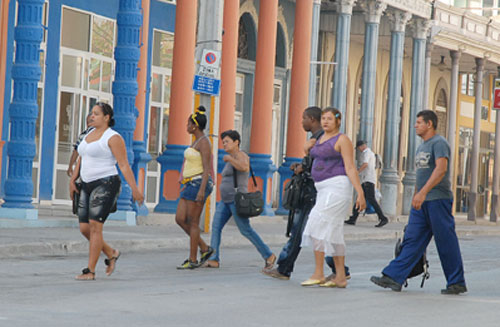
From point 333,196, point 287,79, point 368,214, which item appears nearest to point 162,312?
point 333,196

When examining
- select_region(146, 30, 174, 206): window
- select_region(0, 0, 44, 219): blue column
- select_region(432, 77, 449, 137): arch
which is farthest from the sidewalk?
select_region(432, 77, 449, 137): arch

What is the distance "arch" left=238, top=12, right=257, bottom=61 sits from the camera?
1106 inches

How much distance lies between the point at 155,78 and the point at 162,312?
59.4ft

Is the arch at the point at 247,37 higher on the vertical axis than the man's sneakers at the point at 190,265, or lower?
higher

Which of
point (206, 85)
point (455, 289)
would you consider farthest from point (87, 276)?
point (206, 85)

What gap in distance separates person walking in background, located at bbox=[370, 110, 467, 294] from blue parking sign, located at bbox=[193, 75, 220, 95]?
281 inches

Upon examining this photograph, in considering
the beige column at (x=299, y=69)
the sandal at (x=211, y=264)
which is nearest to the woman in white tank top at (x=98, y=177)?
the sandal at (x=211, y=264)

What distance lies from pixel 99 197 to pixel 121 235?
5.67m

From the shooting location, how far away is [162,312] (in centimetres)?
845

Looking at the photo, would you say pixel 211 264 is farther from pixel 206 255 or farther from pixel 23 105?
pixel 23 105

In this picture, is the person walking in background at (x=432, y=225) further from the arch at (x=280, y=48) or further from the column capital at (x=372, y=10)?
the arch at (x=280, y=48)

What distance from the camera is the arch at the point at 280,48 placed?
29.6m

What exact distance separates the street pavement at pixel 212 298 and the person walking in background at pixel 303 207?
0.16 meters

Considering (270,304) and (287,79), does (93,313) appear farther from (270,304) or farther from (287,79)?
(287,79)
